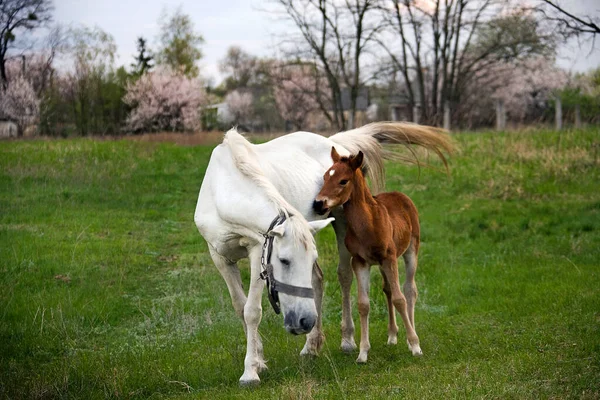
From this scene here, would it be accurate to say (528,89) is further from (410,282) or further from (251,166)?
(251,166)

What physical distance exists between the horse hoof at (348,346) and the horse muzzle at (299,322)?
63.1 inches

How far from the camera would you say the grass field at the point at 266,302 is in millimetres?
5199

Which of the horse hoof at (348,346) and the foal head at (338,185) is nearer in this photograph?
the foal head at (338,185)

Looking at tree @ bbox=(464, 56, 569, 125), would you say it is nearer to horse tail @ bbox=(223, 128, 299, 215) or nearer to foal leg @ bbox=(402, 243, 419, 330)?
foal leg @ bbox=(402, 243, 419, 330)

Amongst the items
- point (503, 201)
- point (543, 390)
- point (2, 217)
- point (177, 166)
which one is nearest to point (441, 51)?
point (177, 166)

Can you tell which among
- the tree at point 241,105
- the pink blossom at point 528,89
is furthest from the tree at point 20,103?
the tree at point 241,105

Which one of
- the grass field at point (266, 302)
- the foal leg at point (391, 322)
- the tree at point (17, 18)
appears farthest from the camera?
the tree at point (17, 18)

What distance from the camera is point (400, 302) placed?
19.1 ft

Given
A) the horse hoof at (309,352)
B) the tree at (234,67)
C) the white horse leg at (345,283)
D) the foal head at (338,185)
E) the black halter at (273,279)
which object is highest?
the tree at (234,67)

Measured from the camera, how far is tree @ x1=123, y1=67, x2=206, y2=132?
123 feet

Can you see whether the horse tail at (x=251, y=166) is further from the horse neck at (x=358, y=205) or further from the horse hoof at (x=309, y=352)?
the horse hoof at (x=309, y=352)

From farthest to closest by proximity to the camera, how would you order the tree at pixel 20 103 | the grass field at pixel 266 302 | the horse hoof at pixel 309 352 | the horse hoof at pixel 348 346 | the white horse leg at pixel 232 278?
1. the tree at pixel 20 103
2. the horse hoof at pixel 348 346
3. the horse hoof at pixel 309 352
4. the white horse leg at pixel 232 278
5. the grass field at pixel 266 302

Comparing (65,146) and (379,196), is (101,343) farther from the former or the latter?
(65,146)

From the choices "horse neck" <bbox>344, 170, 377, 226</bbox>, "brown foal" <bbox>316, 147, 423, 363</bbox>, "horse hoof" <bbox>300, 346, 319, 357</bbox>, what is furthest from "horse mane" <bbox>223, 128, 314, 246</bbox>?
"horse hoof" <bbox>300, 346, 319, 357</bbox>
